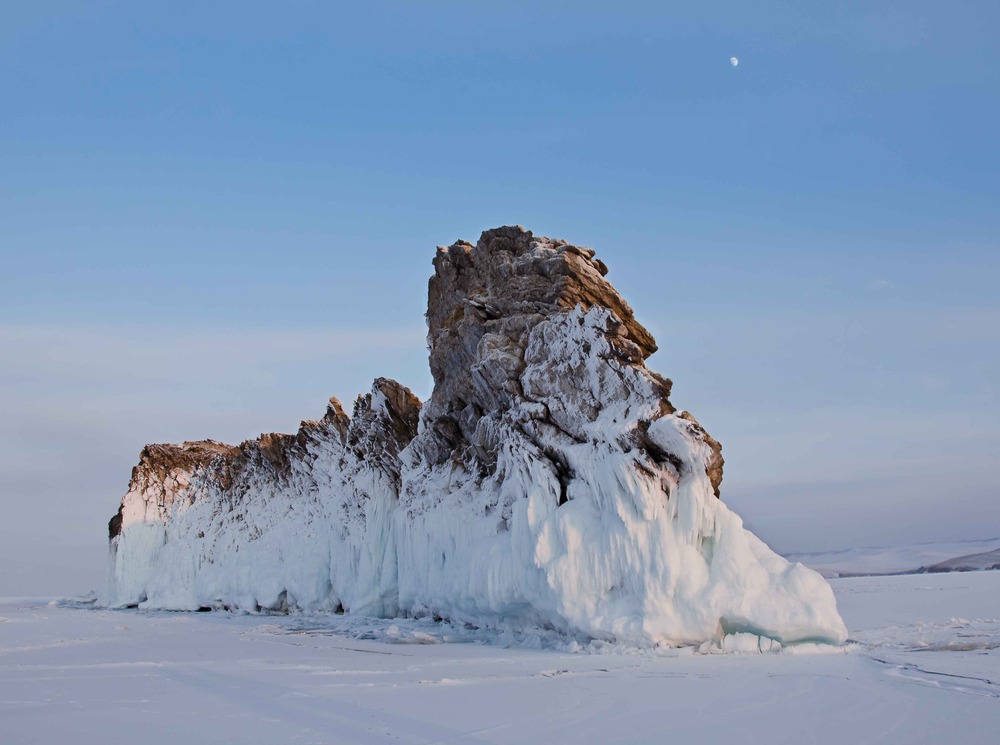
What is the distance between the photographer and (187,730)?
7613 mm

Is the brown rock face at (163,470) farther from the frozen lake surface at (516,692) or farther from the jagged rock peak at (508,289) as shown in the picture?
the frozen lake surface at (516,692)

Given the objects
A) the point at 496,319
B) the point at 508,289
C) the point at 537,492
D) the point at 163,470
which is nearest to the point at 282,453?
the point at 163,470

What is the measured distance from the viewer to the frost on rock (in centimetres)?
1463

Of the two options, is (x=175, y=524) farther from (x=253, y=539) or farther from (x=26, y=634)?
(x=26, y=634)

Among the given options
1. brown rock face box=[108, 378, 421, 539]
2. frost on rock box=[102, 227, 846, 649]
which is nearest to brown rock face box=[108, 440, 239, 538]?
brown rock face box=[108, 378, 421, 539]

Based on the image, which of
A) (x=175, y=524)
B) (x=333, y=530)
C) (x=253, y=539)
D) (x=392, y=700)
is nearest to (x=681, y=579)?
(x=392, y=700)

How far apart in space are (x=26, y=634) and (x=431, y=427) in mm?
12186

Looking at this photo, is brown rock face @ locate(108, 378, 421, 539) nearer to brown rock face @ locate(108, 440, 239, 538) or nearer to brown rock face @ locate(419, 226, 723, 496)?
brown rock face @ locate(108, 440, 239, 538)

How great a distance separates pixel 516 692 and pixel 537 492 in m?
7.87

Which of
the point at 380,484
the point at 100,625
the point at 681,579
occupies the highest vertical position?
the point at 380,484

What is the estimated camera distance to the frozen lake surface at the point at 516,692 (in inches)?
289

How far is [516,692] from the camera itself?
9812 millimetres

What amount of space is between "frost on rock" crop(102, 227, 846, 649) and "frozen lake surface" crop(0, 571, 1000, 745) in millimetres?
985

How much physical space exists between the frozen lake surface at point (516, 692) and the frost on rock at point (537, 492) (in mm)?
985
